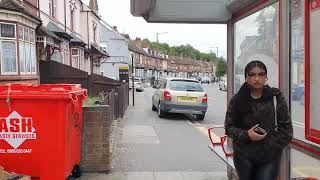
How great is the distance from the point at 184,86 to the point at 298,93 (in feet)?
39.4

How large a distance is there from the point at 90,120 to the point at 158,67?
103018 millimetres

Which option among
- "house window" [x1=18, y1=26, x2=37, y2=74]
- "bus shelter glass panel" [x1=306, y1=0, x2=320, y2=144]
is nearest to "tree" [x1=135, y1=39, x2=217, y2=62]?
"house window" [x1=18, y1=26, x2=37, y2=74]

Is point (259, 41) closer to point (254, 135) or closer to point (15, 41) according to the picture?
point (254, 135)

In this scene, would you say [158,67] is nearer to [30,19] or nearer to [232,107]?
[30,19]

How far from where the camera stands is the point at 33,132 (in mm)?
5383

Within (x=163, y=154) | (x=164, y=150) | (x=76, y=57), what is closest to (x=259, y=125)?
(x=163, y=154)

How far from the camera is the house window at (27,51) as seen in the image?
59.9ft

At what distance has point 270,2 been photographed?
466 centimetres

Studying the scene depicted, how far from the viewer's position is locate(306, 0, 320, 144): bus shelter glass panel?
3.64m

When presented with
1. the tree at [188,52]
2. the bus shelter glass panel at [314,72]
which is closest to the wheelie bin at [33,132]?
the bus shelter glass panel at [314,72]

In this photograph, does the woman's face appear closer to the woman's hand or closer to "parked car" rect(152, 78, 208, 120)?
the woman's hand

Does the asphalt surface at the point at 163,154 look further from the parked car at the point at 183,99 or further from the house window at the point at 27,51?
the house window at the point at 27,51

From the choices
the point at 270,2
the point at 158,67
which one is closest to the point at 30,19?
the point at 270,2

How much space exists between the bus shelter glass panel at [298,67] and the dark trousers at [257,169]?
15.9 inches
